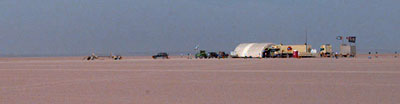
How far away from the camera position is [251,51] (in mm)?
76625

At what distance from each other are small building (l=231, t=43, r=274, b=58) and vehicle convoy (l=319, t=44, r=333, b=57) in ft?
30.4

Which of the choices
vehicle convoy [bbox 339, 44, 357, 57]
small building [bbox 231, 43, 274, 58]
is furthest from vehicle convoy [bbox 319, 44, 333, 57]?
small building [bbox 231, 43, 274, 58]

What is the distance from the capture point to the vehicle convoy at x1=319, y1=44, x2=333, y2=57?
7088 centimetres

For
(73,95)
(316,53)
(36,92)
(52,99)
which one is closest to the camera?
(52,99)

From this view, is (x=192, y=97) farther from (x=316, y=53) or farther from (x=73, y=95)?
(x=316, y=53)

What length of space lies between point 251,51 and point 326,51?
12.8m

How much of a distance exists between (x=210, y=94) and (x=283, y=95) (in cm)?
184

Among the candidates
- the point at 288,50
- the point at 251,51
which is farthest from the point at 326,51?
the point at 251,51

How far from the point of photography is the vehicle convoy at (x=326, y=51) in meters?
70.9

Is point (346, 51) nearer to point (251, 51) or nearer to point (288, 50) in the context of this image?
point (288, 50)

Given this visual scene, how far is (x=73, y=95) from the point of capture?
11.0 metres

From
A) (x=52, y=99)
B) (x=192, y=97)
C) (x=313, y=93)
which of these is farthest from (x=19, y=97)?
(x=313, y=93)

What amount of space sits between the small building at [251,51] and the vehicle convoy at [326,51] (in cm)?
925

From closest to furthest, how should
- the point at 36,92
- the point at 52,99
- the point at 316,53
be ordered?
the point at 52,99
the point at 36,92
the point at 316,53
